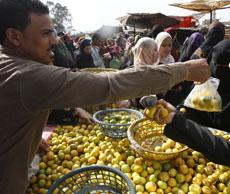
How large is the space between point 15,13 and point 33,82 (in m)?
0.39

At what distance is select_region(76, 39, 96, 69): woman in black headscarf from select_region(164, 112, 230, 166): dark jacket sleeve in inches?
169

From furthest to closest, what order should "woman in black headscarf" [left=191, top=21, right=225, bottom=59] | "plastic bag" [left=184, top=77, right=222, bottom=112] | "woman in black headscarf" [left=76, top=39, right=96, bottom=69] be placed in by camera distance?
1. "woman in black headscarf" [left=76, top=39, right=96, bottom=69]
2. "woman in black headscarf" [left=191, top=21, right=225, bottom=59]
3. "plastic bag" [left=184, top=77, right=222, bottom=112]

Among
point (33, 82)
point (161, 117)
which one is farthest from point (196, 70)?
point (33, 82)

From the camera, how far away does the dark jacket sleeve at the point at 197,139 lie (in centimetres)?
171

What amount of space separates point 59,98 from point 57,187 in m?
0.83

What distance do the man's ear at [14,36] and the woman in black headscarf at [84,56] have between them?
442cm

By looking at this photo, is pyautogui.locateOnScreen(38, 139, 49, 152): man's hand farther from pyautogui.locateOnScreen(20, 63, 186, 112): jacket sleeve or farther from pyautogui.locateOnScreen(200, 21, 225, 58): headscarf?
pyautogui.locateOnScreen(200, 21, 225, 58): headscarf

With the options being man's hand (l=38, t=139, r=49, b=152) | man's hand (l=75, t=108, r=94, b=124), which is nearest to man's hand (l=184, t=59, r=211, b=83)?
man's hand (l=38, t=139, r=49, b=152)

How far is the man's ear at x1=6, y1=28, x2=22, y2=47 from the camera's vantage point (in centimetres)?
135

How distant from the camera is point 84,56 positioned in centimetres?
578

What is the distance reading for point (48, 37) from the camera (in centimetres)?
142

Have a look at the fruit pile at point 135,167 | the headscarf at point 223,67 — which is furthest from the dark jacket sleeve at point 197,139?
the headscarf at point 223,67

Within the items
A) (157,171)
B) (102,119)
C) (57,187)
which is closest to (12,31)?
(57,187)

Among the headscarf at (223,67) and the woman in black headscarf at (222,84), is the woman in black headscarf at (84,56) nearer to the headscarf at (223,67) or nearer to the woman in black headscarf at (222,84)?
the woman in black headscarf at (222,84)
